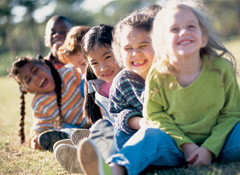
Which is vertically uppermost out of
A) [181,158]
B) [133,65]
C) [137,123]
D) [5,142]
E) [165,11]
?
[165,11]

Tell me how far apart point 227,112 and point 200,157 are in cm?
46

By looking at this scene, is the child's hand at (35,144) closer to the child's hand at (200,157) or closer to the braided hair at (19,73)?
the braided hair at (19,73)

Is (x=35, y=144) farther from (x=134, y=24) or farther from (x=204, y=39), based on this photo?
(x=204, y=39)

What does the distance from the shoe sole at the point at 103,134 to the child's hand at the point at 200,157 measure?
65 cm

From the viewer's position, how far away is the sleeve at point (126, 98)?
3.17 metres

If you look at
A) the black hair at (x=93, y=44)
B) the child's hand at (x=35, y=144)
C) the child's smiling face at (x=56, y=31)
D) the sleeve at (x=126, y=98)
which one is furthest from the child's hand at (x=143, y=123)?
the child's smiling face at (x=56, y=31)

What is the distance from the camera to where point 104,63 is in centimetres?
382

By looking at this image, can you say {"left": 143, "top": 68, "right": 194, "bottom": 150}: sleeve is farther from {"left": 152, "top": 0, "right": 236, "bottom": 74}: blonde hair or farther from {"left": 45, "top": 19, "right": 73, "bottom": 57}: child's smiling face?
{"left": 45, "top": 19, "right": 73, "bottom": 57}: child's smiling face

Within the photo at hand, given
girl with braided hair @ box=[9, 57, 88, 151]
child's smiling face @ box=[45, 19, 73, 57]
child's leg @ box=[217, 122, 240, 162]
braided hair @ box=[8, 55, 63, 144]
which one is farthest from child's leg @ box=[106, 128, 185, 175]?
child's smiling face @ box=[45, 19, 73, 57]

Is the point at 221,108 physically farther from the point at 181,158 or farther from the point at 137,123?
the point at 137,123

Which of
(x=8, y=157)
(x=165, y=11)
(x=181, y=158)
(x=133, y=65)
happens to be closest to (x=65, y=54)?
(x=8, y=157)

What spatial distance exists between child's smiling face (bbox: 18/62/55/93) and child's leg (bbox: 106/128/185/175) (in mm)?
2603

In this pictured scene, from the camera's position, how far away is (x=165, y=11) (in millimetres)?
2863

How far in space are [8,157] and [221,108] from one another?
8.74 feet
